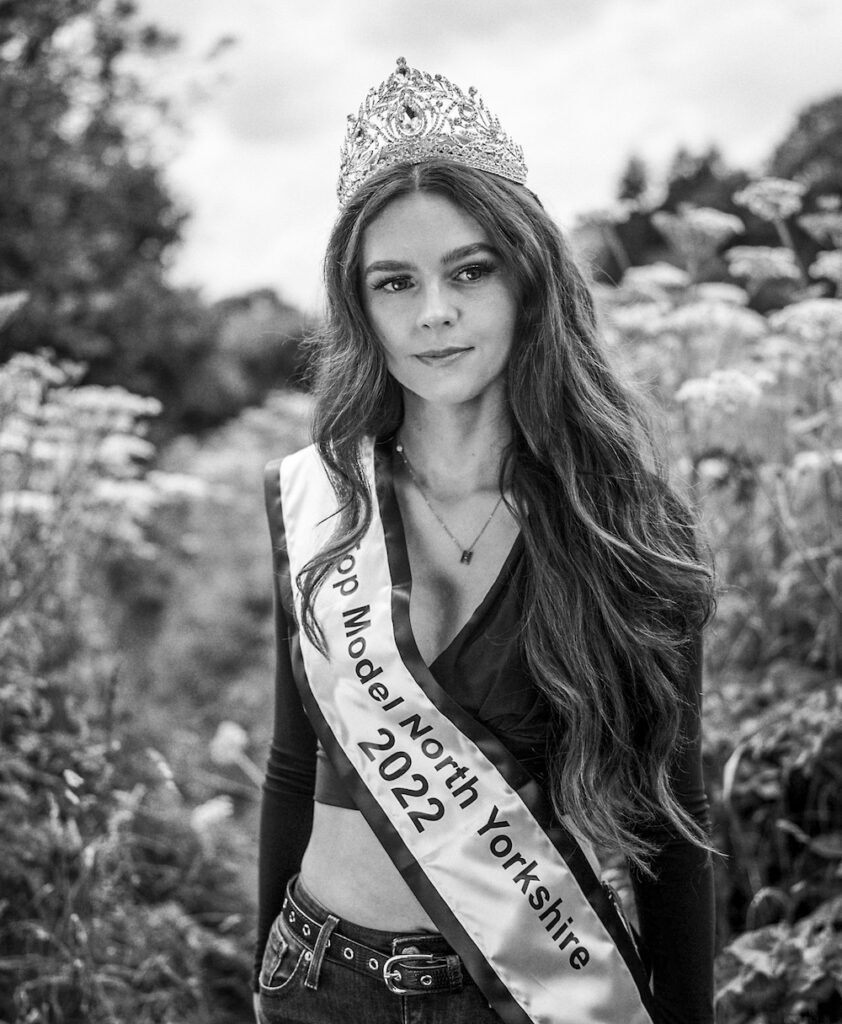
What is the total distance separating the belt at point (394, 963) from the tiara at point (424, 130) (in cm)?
102

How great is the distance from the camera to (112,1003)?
2027 millimetres

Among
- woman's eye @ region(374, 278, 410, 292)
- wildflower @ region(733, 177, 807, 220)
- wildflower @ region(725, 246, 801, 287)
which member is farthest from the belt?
wildflower @ region(725, 246, 801, 287)

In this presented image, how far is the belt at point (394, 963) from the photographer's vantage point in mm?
1279

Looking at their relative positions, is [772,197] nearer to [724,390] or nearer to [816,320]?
[816,320]

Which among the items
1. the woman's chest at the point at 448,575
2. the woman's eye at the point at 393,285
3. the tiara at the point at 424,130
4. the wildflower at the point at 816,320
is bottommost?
the woman's chest at the point at 448,575

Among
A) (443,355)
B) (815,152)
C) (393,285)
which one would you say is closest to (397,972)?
(443,355)

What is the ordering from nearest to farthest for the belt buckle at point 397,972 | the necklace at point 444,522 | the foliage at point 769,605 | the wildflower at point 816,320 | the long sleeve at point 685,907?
the belt buckle at point 397,972
the long sleeve at point 685,907
the necklace at point 444,522
the foliage at point 769,605
the wildflower at point 816,320

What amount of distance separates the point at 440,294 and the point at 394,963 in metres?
0.86

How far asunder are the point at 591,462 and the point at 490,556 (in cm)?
20

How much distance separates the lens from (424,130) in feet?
4.74

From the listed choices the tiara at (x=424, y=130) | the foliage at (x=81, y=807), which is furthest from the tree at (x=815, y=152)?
the tiara at (x=424, y=130)

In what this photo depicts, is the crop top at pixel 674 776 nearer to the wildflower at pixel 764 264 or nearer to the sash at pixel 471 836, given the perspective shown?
the sash at pixel 471 836

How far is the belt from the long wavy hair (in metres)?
0.25

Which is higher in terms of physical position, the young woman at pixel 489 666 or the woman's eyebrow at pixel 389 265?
the woman's eyebrow at pixel 389 265
